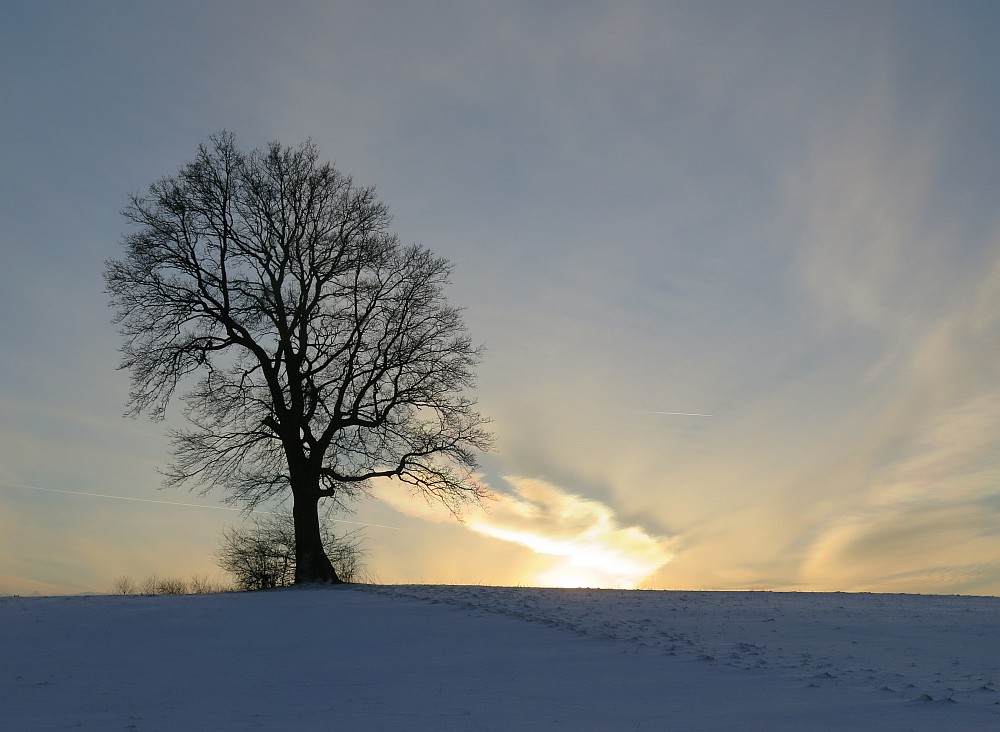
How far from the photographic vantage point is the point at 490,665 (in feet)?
44.0

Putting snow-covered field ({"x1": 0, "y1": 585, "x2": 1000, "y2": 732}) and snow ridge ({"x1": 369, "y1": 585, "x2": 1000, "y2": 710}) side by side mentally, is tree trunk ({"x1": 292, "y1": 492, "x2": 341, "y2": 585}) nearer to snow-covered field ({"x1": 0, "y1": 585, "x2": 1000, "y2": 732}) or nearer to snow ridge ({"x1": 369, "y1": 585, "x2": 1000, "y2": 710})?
snow ridge ({"x1": 369, "y1": 585, "x2": 1000, "y2": 710})

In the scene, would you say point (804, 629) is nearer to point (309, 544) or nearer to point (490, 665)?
point (490, 665)

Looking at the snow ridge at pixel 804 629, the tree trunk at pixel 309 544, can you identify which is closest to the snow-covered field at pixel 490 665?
the snow ridge at pixel 804 629

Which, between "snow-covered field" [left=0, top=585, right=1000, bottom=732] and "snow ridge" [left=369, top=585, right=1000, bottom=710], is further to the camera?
"snow ridge" [left=369, top=585, right=1000, bottom=710]

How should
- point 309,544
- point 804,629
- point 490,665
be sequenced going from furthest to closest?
point 309,544, point 804,629, point 490,665

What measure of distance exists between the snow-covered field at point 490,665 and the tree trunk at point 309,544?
5.46m

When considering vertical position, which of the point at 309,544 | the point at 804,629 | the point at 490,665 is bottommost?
the point at 490,665

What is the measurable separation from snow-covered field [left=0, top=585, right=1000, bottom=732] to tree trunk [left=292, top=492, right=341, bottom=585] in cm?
546

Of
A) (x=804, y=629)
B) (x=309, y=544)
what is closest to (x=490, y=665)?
(x=804, y=629)

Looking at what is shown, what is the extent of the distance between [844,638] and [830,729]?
7.87 meters

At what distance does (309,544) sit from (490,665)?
51.3 feet

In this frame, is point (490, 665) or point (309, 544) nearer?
point (490, 665)

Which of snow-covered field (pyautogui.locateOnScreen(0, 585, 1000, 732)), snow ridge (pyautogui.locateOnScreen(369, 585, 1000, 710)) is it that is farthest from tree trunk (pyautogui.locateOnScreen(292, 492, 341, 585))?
snow-covered field (pyautogui.locateOnScreen(0, 585, 1000, 732))

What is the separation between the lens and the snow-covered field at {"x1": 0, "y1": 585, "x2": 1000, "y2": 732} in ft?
33.3
